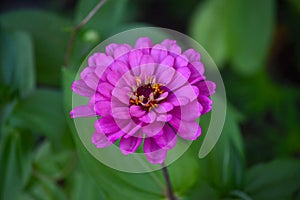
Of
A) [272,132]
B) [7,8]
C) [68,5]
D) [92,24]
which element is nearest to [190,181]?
[92,24]

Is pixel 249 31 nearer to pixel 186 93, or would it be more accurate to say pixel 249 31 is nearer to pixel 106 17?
pixel 106 17

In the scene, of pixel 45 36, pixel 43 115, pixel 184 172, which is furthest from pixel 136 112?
pixel 45 36

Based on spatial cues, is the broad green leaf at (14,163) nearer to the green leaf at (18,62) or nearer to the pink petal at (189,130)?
the green leaf at (18,62)

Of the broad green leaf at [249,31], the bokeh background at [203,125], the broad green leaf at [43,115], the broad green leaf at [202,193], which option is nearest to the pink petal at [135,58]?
the bokeh background at [203,125]

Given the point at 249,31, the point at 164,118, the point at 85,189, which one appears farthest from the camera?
the point at 249,31

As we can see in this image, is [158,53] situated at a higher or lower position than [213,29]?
lower

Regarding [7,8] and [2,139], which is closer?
[2,139]

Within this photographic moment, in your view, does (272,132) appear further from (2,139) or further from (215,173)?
(2,139)
